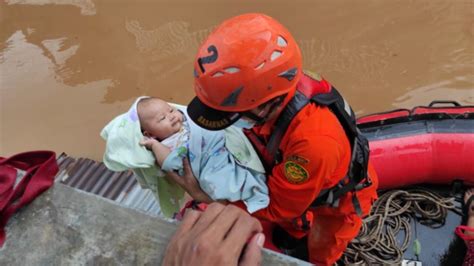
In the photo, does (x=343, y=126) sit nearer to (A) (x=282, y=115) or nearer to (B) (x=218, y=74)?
(A) (x=282, y=115)

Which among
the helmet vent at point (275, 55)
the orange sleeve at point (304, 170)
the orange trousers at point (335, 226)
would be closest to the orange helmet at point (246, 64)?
the helmet vent at point (275, 55)

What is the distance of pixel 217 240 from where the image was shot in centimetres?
92

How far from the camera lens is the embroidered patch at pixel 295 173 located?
1824 millimetres

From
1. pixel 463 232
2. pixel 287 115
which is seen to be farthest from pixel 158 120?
pixel 463 232

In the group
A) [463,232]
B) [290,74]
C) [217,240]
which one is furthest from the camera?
[463,232]

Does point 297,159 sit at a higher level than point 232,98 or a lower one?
lower

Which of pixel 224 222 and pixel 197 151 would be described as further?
pixel 197 151

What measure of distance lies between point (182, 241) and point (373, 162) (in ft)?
7.37

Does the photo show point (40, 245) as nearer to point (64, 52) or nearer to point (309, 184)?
point (309, 184)

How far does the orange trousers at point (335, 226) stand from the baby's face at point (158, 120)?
2.76 ft

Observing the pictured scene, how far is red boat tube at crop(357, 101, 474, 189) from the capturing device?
9.64 feet

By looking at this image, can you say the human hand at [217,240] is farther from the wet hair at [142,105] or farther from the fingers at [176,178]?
the wet hair at [142,105]

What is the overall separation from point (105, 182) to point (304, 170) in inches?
83.2

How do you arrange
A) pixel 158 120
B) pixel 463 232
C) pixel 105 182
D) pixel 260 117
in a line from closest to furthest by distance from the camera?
pixel 260 117 → pixel 158 120 → pixel 463 232 → pixel 105 182
